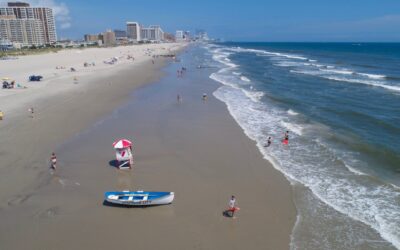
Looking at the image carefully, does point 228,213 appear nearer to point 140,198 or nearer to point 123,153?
point 140,198

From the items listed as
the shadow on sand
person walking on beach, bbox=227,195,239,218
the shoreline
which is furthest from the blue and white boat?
the shoreline

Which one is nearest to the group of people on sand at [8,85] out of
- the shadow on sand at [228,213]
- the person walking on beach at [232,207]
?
the shadow on sand at [228,213]

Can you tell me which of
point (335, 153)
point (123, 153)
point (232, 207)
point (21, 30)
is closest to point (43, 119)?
point (123, 153)

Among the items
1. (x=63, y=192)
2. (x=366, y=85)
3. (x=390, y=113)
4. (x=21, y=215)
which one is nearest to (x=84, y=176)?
(x=63, y=192)

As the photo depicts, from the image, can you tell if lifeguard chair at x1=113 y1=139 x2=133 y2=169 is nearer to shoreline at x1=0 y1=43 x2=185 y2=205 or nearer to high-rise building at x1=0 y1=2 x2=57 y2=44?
shoreline at x1=0 y1=43 x2=185 y2=205

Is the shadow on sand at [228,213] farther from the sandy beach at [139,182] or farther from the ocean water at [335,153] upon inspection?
the ocean water at [335,153]

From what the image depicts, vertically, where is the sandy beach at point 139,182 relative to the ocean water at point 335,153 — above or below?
below
